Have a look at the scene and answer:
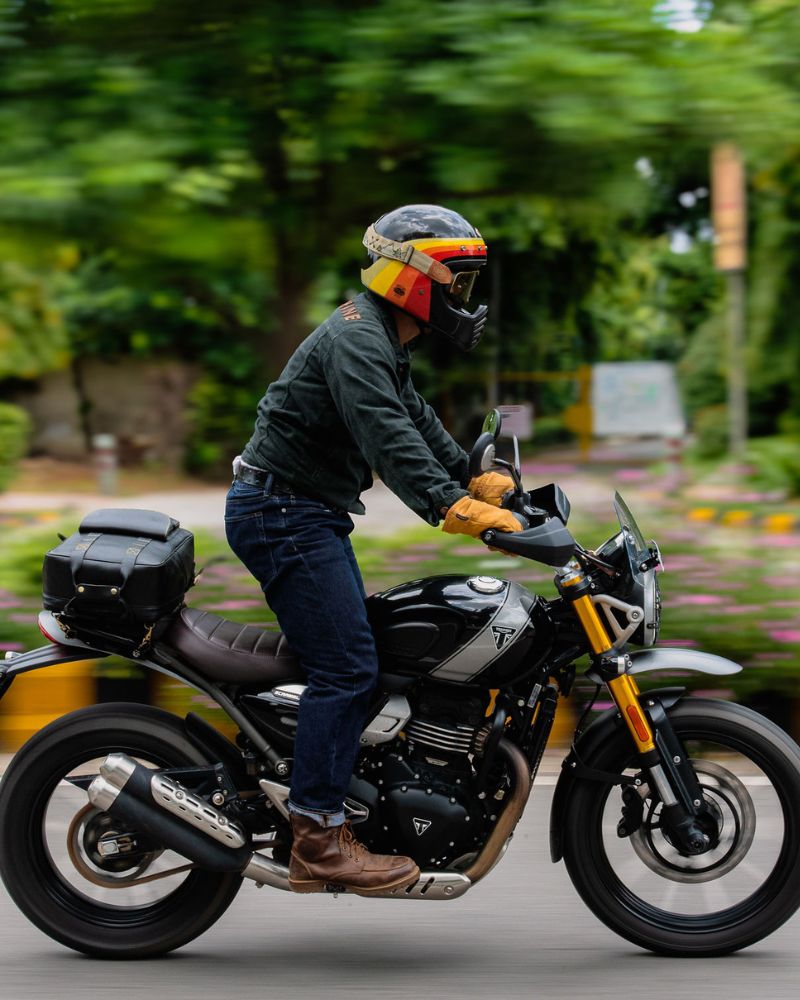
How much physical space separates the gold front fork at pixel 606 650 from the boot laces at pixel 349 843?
2.51ft

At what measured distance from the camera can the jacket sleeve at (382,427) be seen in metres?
3.32

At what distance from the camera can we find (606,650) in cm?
349

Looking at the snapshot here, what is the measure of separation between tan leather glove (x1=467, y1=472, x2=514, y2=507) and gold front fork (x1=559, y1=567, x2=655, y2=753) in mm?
270

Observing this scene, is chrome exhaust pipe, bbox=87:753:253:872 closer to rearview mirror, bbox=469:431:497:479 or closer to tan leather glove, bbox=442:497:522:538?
tan leather glove, bbox=442:497:522:538

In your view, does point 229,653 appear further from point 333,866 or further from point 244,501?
point 333,866

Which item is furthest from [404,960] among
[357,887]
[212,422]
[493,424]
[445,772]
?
[212,422]

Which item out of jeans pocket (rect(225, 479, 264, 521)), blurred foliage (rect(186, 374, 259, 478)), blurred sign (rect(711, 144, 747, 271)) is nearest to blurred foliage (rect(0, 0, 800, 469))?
blurred sign (rect(711, 144, 747, 271))

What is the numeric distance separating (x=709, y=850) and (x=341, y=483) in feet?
4.50

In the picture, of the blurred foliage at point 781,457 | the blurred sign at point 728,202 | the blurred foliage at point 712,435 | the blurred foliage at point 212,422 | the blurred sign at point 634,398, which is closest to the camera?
the blurred sign at point 728,202

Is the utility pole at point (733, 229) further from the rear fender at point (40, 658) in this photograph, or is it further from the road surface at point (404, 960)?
the rear fender at point (40, 658)

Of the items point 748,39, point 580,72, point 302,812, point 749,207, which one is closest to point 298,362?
point 302,812

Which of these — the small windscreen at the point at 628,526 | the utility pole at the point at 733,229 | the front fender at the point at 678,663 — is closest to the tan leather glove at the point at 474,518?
the small windscreen at the point at 628,526

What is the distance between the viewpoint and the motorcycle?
351 cm

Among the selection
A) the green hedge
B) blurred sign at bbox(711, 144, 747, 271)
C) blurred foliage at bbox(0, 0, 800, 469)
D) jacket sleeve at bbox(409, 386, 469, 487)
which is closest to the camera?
jacket sleeve at bbox(409, 386, 469, 487)
